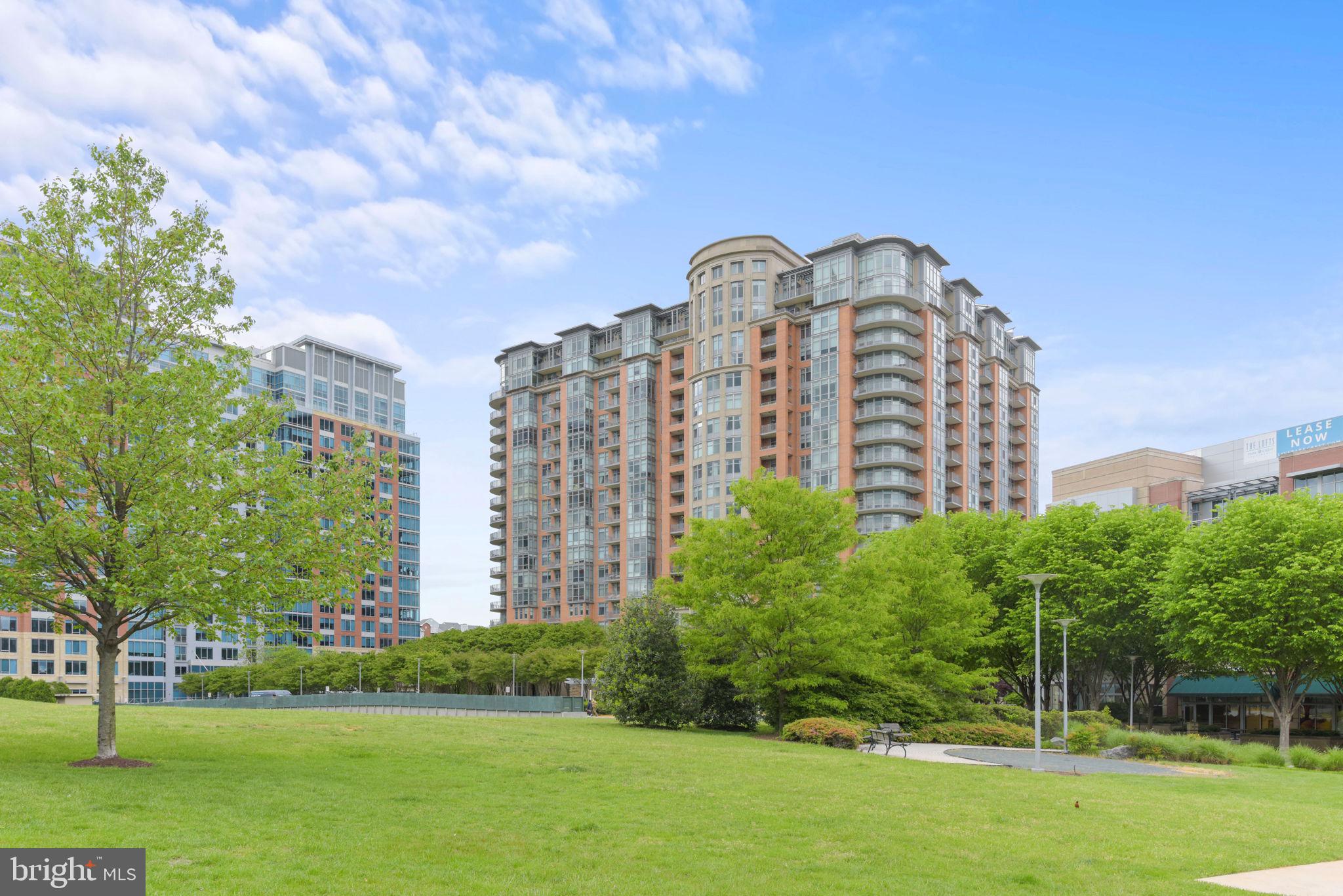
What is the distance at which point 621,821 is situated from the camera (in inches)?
632

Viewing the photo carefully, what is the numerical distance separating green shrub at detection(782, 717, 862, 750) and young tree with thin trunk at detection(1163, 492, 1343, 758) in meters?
21.5

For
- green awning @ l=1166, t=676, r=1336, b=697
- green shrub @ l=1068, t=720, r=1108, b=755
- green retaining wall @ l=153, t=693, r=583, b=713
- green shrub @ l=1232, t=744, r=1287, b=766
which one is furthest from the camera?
green awning @ l=1166, t=676, r=1336, b=697

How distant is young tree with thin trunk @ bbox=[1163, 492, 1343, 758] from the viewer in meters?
44.0

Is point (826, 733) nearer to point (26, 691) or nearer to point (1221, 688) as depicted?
point (1221, 688)

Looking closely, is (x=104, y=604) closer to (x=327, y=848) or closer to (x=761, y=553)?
(x=327, y=848)

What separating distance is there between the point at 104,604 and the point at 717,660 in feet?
86.9

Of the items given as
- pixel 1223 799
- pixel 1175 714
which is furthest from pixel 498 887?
pixel 1175 714

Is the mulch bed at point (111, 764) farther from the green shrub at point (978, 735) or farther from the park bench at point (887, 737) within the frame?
the green shrub at point (978, 735)

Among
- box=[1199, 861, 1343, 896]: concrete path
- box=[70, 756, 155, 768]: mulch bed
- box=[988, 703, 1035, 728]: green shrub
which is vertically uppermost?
box=[1199, 861, 1343, 896]: concrete path

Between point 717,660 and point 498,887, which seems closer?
point 498,887

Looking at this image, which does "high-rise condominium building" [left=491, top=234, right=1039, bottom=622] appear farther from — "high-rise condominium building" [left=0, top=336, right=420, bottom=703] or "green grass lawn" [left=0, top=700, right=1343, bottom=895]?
"green grass lawn" [left=0, top=700, right=1343, bottom=895]

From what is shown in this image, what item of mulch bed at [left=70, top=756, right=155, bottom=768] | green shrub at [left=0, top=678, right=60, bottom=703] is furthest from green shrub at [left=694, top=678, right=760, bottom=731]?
green shrub at [left=0, top=678, right=60, bottom=703]

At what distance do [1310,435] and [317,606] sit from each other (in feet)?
397

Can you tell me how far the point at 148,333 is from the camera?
24.2m
